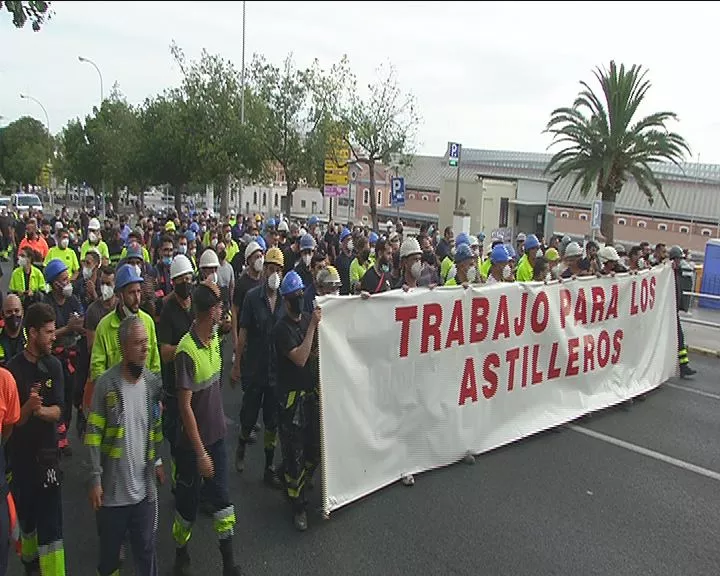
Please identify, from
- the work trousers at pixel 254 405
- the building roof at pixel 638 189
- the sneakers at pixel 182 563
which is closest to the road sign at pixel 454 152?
the work trousers at pixel 254 405

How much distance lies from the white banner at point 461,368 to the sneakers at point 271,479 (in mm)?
676

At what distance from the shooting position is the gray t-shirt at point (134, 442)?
3.41m

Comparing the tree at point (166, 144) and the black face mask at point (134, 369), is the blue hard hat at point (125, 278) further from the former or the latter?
the tree at point (166, 144)

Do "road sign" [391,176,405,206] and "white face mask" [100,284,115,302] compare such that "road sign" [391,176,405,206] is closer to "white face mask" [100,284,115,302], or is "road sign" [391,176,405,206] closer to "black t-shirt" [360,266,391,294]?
"black t-shirt" [360,266,391,294]

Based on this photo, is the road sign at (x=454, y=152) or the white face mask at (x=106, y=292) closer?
the white face mask at (x=106, y=292)

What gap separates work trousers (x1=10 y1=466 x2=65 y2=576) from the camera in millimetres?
3643

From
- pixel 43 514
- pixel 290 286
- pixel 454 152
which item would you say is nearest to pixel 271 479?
pixel 290 286

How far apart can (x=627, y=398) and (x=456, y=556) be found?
4.16 metres

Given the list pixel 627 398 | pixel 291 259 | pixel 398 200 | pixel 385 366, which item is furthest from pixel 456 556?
pixel 398 200

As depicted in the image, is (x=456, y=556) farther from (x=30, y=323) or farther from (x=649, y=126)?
(x=649, y=126)

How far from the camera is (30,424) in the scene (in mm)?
3646

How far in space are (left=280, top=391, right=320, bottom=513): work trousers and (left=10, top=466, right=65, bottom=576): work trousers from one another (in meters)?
1.53

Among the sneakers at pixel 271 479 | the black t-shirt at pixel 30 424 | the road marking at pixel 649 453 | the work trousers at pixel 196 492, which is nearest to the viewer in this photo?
the black t-shirt at pixel 30 424

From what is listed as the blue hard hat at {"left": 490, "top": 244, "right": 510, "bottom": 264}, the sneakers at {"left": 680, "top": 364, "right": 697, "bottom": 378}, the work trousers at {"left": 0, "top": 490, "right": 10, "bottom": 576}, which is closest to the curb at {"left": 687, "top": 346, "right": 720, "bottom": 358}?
the sneakers at {"left": 680, "top": 364, "right": 697, "bottom": 378}
